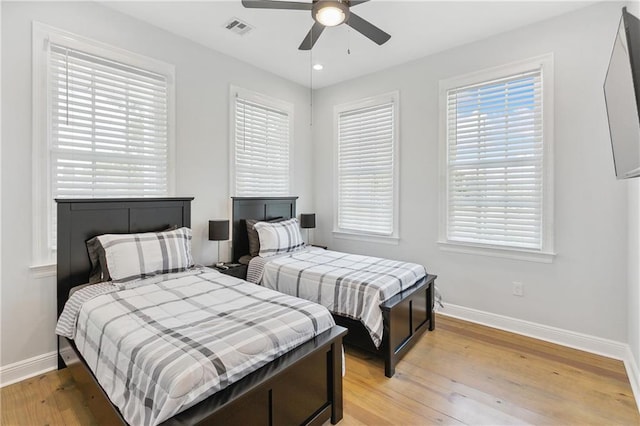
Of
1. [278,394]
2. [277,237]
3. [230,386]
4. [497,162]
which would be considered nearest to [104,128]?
[277,237]

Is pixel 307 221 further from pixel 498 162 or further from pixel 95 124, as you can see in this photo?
pixel 95 124

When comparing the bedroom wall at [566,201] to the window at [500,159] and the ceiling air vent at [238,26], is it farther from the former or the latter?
the ceiling air vent at [238,26]

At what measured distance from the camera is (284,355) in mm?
1657

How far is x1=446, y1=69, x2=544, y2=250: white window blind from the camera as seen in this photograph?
120 inches

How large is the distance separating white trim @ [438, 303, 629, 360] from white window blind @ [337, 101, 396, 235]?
1257 millimetres

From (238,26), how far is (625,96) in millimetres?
3040

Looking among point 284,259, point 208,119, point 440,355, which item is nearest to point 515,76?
point 440,355

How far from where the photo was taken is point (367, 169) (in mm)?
4340

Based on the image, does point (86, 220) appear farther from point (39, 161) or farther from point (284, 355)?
point (284, 355)

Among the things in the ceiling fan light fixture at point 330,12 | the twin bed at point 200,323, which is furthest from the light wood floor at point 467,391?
the ceiling fan light fixture at point 330,12

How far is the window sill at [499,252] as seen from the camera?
3014 mm

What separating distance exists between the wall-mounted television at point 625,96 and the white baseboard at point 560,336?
1595 mm

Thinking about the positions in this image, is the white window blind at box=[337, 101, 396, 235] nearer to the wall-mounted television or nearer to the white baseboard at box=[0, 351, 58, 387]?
the wall-mounted television

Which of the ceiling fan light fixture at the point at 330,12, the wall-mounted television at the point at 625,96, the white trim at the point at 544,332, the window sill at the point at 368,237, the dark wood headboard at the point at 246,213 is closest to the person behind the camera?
the wall-mounted television at the point at 625,96
